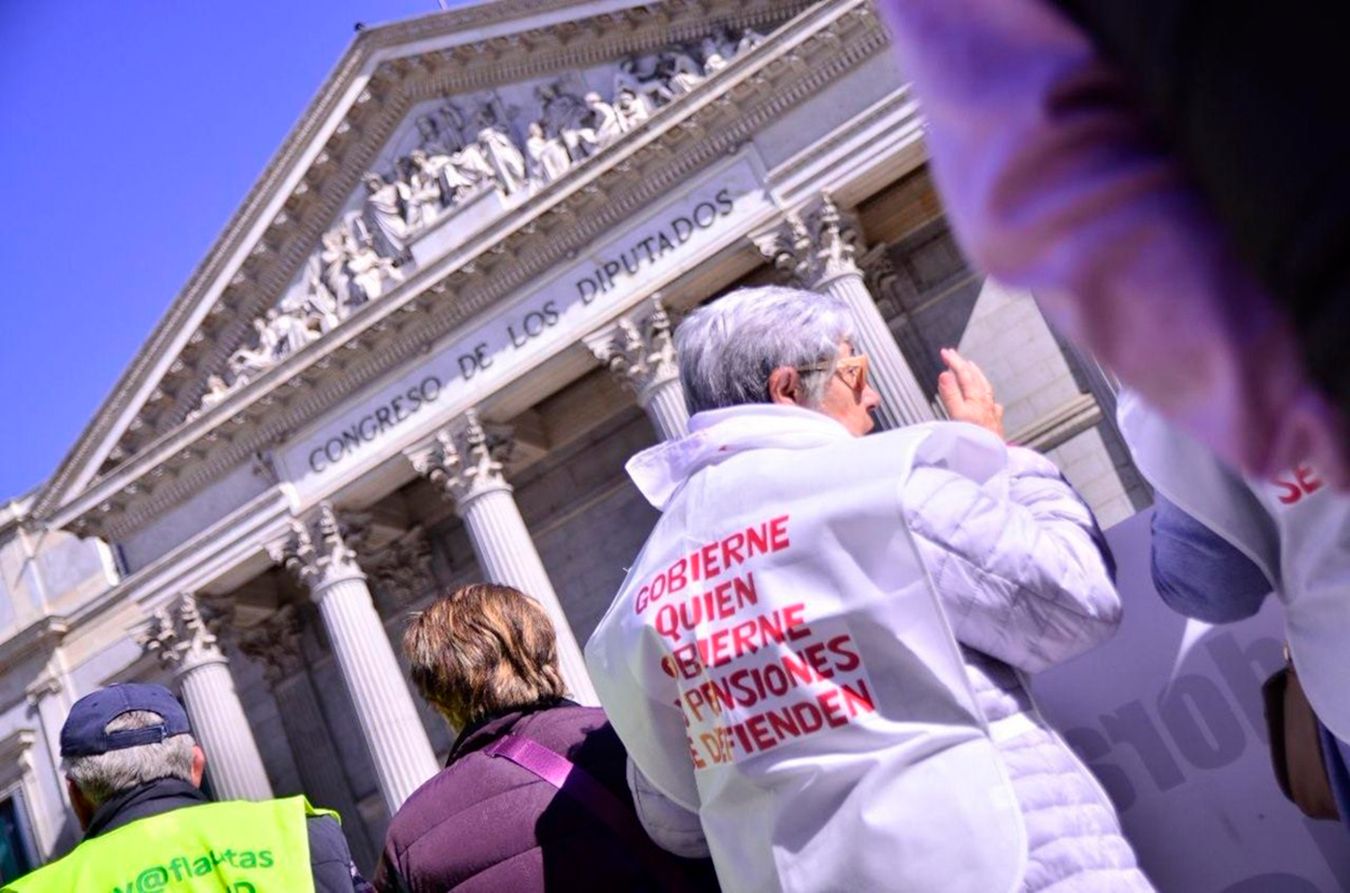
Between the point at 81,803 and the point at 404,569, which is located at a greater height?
the point at 404,569

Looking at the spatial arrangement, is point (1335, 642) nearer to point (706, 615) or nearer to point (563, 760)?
point (706, 615)

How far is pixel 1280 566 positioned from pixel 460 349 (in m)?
16.7

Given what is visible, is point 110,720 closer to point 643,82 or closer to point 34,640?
point 643,82

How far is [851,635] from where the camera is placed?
8.22 ft

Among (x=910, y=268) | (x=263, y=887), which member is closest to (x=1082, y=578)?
(x=263, y=887)

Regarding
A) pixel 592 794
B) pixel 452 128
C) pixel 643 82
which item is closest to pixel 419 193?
pixel 452 128

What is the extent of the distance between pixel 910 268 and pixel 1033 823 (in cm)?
1708

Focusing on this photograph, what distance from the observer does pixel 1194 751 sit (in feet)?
9.68

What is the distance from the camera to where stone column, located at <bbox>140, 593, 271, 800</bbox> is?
19250 mm

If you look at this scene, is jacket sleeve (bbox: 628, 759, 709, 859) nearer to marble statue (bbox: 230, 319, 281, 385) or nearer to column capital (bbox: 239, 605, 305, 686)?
marble statue (bbox: 230, 319, 281, 385)

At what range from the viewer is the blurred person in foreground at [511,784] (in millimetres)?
3445

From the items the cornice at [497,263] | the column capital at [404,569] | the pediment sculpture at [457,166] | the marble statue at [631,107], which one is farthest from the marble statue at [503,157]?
the column capital at [404,569]

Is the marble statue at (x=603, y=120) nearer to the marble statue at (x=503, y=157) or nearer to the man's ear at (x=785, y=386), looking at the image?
the marble statue at (x=503, y=157)

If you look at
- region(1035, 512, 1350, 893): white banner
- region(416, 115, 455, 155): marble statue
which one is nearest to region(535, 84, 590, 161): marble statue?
region(416, 115, 455, 155): marble statue
